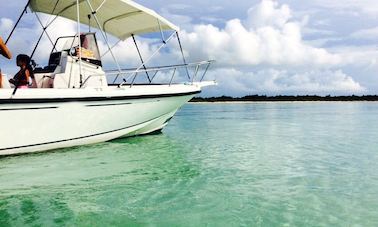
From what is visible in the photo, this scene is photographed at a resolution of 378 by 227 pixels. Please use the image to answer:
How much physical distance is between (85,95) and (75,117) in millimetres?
506

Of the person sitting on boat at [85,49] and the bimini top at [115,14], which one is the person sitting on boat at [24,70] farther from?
the bimini top at [115,14]

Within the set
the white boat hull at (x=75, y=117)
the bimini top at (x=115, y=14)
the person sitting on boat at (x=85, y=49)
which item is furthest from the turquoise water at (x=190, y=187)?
the bimini top at (x=115, y=14)

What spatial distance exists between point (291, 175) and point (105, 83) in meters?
5.30

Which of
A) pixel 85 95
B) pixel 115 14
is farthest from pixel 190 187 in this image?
pixel 115 14

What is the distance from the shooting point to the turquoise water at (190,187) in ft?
13.6

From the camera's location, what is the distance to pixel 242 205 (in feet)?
15.0

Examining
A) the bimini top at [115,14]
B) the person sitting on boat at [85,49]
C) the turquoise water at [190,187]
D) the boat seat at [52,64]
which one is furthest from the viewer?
the bimini top at [115,14]

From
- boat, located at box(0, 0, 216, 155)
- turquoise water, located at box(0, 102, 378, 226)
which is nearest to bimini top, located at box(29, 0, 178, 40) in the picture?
boat, located at box(0, 0, 216, 155)

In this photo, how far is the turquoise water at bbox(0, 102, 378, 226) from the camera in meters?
4.16

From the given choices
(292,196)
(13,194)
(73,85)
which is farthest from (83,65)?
(292,196)

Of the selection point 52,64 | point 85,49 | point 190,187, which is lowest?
point 190,187

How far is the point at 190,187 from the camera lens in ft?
17.8

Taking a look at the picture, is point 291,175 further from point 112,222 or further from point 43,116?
point 43,116

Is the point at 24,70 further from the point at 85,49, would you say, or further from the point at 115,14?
the point at 115,14
